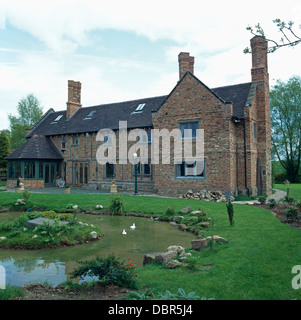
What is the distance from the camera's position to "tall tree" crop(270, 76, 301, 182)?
42.3 m

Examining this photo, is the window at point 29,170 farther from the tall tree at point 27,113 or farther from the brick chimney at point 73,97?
the tall tree at point 27,113

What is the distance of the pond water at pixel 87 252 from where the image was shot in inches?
275

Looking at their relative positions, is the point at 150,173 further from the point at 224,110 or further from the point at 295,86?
the point at 295,86

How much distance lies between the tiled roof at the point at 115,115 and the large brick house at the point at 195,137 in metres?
0.10

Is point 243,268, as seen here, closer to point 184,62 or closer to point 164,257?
point 164,257

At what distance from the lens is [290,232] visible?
9672 millimetres

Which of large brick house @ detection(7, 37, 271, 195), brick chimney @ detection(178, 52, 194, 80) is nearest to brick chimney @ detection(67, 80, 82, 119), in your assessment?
large brick house @ detection(7, 37, 271, 195)

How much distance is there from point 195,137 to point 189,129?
828 millimetres

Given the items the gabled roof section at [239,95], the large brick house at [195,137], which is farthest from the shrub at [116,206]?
the gabled roof section at [239,95]

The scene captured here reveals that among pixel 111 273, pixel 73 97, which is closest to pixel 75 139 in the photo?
pixel 73 97

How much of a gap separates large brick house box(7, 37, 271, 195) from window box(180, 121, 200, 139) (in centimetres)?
8

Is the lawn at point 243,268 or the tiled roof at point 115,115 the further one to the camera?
the tiled roof at point 115,115

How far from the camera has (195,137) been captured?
21391 mm

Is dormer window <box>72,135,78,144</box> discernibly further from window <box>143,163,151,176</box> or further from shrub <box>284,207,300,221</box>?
shrub <box>284,207,300,221</box>
